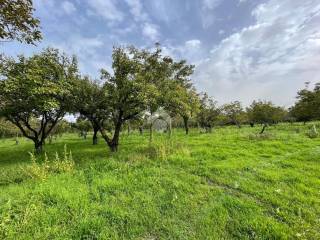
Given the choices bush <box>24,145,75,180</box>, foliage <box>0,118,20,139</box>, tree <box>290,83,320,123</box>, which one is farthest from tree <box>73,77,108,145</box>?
tree <box>290,83,320,123</box>

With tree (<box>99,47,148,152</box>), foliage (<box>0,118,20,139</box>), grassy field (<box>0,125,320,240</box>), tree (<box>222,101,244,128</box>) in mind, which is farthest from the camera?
tree (<box>222,101,244,128</box>)

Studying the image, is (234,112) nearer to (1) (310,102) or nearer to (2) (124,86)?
(1) (310,102)

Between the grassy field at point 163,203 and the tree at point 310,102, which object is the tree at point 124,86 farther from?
Result: the tree at point 310,102

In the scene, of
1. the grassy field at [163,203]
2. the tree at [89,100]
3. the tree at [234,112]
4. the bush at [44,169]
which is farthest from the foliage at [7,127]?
the tree at [234,112]

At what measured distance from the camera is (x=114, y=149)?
17.4 m

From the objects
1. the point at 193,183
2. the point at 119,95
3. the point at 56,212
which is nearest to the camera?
the point at 56,212

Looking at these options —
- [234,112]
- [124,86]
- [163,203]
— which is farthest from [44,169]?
[234,112]

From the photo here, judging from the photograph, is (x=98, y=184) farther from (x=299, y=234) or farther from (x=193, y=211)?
(x=299, y=234)

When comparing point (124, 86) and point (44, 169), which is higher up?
point (124, 86)

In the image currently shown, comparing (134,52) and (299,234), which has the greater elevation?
(134,52)

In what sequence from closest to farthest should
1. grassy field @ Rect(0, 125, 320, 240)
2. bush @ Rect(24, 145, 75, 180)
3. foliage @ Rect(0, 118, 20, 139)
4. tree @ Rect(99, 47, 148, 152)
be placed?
grassy field @ Rect(0, 125, 320, 240) → bush @ Rect(24, 145, 75, 180) → tree @ Rect(99, 47, 148, 152) → foliage @ Rect(0, 118, 20, 139)

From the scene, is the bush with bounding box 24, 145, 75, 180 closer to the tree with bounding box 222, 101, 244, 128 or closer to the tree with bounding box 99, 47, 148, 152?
the tree with bounding box 99, 47, 148, 152

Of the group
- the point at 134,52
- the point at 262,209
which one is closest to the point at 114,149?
the point at 134,52

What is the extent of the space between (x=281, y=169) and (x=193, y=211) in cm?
613
